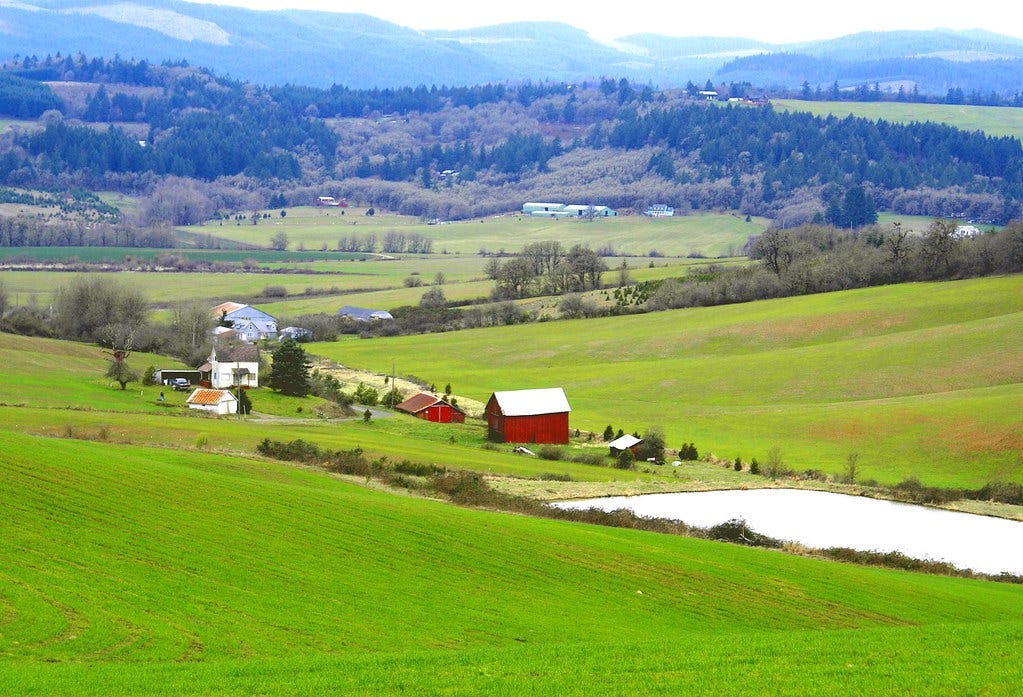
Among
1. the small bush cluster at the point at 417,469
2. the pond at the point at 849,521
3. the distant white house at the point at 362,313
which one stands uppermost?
the small bush cluster at the point at 417,469

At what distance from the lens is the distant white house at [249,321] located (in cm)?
9669

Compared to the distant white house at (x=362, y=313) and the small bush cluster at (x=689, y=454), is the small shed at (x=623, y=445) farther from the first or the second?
the distant white house at (x=362, y=313)

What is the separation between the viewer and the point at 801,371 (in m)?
69.8

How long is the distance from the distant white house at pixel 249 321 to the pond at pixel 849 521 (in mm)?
56993

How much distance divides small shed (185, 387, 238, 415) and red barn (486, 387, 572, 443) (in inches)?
474

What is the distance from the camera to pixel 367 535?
2717cm

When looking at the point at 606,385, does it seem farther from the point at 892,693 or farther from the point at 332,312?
the point at 892,693

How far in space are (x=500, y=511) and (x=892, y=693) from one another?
718 inches

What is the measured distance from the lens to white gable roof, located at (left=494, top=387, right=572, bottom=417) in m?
58.8

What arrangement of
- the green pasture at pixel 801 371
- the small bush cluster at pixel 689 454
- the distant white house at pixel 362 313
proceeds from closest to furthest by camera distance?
1. the small bush cluster at pixel 689 454
2. the green pasture at pixel 801 371
3. the distant white house at pixel 362 313

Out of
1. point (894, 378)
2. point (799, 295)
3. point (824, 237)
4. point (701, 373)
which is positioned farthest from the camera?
point (824, 237)

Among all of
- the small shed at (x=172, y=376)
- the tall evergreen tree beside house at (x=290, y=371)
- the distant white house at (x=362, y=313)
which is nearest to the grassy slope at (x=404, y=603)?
the tall evergreen tree beside house at (x=290, y=371)

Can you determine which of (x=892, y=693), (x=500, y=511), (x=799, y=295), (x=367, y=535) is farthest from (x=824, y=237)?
(x=892, y=693)

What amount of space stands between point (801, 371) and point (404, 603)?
166 ft
